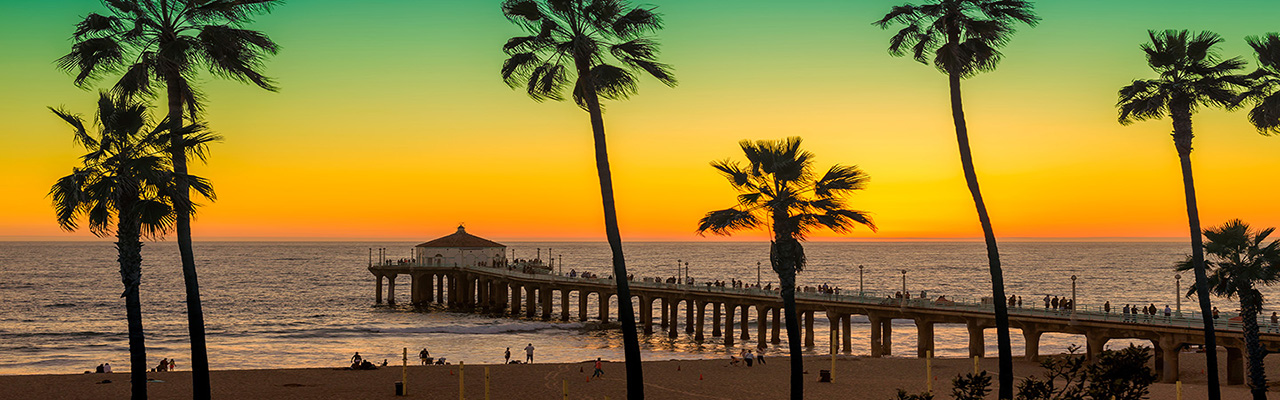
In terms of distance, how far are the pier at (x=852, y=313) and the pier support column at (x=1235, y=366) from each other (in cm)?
3

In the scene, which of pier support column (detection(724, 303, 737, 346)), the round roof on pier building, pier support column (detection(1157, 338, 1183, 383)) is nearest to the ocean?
pier support column (detection(724, 303, 737, 346))

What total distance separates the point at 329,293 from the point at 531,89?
321 ft

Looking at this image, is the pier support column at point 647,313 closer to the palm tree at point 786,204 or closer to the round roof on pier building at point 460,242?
the round roof on pier building at point 460,242

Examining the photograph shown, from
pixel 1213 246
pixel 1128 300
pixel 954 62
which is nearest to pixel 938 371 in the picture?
pixel 1213 246

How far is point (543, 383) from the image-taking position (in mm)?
33406

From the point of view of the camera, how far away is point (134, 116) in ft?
59.7

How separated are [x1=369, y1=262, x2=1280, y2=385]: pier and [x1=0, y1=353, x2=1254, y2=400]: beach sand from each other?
1.77 m

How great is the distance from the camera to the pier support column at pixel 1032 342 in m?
40.8

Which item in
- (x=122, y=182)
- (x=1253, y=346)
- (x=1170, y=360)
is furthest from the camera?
(x=1170, y=360)

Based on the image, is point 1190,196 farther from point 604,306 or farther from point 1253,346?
point 604,306

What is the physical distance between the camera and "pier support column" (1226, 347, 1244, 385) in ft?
113

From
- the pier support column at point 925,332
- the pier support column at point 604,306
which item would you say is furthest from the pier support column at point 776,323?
the pier support column at point 604,306

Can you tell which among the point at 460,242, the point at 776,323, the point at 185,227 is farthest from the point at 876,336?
the point at 460,242

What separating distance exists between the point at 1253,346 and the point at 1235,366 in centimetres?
1253
